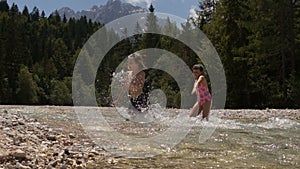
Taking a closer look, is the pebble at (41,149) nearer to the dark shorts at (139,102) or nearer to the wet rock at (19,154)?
the wet rock at (19,154)

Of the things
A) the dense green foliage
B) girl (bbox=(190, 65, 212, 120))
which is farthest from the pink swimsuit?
the dense green foliage

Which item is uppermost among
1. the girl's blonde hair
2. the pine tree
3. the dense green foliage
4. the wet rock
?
the pine tree

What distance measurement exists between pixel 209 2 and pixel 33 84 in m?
44.3

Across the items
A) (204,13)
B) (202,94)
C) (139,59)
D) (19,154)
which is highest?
(204,13)

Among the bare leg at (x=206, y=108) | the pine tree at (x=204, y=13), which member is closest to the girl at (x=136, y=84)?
the bare leg at (x=206, y=108)

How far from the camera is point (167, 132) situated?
36.2 feet

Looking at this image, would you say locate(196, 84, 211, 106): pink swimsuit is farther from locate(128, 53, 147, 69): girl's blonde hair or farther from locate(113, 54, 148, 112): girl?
locate(128, 53, 147, 69): girl's blonde hair

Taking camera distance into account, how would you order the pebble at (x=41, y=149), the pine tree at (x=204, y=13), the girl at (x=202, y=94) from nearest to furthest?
the pebble at (x=41, y=149) < the girl at (x=202, y=94) < the pine tree at (x=204, y=13)

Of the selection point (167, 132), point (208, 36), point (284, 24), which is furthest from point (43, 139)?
point (208, 36)

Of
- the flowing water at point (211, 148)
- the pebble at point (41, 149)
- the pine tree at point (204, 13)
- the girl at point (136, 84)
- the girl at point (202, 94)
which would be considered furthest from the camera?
the pine tree at point (204, 13)

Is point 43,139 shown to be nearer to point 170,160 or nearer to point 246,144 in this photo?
point 170,160

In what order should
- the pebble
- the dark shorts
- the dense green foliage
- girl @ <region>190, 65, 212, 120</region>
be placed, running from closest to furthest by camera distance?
the pebble
the dark shorts
girl @ <region>190, 65, 212, 120</region>
the dense green foliage

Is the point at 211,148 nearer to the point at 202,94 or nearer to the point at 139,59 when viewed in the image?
the point at 139,59

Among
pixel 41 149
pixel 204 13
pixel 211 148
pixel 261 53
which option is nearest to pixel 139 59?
pixel 211 148
